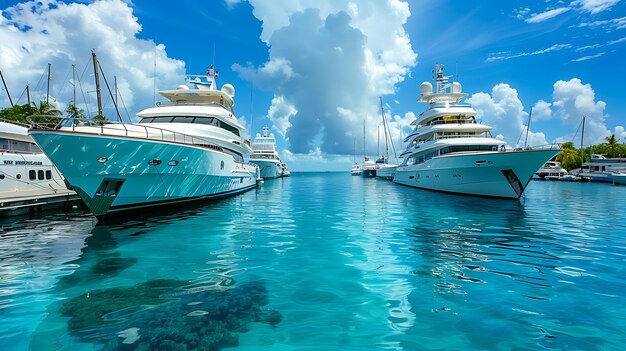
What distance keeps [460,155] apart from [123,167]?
2466 centimetres

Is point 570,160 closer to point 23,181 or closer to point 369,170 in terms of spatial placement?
point 369,170

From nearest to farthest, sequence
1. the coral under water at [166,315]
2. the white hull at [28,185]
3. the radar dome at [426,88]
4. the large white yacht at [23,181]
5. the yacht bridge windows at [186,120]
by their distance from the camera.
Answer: the coral under water at [166,315], the white hull at [28,185], the large white yacht at [23,181], the yacht bridge windows at [186,120], the radar dome at [426,88]

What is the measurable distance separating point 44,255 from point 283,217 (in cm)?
952

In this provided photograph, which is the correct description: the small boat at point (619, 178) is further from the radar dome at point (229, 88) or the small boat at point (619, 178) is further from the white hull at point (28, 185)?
the white hull at point (28, 185)

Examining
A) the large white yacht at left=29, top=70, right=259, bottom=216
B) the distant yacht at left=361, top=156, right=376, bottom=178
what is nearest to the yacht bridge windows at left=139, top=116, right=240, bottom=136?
the large white yacht at left=29, top=70, right=259, bottom=216

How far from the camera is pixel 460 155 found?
25.1m

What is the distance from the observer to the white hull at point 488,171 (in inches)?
819

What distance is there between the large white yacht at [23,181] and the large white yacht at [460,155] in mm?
29482

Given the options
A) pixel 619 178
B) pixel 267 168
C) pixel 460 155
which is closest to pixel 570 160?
pixel 619 178

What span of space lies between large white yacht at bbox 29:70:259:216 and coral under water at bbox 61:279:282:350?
8.36m

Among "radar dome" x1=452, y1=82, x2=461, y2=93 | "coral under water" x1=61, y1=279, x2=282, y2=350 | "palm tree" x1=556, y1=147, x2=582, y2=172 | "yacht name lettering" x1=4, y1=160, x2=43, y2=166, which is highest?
"radar dome" x1=452, y1=82, x2=461, y2=93

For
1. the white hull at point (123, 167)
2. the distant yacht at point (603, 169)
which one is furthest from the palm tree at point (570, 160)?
the white hull at point (123, 167)

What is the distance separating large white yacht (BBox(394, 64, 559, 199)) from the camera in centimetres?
2170

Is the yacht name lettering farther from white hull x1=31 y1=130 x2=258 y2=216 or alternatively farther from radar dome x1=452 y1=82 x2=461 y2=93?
radar dome x1=452 y1=82 x2=461 y2=93
